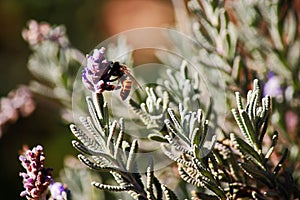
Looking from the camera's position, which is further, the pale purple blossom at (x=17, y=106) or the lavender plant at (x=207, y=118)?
the pale purple blossom at (x=17, y=106)

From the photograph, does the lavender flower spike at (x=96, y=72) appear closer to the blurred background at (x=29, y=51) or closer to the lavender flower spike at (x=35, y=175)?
the lavender flower spike at (x=35, y=175)

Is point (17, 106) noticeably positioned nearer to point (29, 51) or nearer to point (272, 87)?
point (272, 87)

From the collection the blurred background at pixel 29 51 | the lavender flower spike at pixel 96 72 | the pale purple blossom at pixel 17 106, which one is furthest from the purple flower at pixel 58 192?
the blurred background at pixel 29 51

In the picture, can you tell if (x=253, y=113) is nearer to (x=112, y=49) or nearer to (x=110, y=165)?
(x=110, y=165)

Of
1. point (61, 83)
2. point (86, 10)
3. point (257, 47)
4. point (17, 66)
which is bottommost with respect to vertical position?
point (257, 47)

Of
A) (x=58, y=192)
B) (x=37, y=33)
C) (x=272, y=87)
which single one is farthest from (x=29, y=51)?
(x=58, y=192)

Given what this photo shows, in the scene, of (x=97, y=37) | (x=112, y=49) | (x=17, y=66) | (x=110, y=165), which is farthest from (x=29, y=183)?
(x=97, y=37)

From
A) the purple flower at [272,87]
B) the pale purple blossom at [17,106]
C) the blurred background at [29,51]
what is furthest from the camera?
the blurred background at [29,51]
